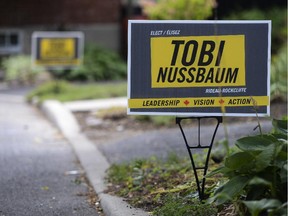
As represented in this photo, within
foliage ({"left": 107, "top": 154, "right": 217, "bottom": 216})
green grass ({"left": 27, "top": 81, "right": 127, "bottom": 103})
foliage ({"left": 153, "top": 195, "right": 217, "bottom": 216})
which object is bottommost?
green grass ({"left": 27, "top": 81, "right": 127, "bottom": 103})

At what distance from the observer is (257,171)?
4488 mm

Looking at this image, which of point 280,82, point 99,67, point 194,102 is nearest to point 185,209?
point 194,102

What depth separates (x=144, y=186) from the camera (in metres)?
6.26

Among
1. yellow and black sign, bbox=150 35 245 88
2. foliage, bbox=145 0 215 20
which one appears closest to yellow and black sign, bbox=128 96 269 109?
yellow and black sign, bbox=150 35 245 88

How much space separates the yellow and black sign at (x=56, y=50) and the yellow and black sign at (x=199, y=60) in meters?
10.2

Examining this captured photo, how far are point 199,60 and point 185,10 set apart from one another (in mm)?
6467

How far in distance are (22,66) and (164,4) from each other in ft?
27.1

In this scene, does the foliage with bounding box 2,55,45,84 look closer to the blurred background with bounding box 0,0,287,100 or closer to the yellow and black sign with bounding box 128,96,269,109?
the blurred background with bounding box 0,0,287,100

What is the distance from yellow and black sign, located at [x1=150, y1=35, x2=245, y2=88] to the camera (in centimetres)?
535

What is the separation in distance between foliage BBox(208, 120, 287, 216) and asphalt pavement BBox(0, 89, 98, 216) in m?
1.75

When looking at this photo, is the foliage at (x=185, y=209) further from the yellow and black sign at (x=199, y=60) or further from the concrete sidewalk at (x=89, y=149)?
the yellow and black sign at (x=199, y=60)

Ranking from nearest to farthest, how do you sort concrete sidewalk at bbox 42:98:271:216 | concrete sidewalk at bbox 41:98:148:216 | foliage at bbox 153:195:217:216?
1. foliage at bbox 153:195:217:216
2. concrete sidewalk at bbox 41:98:148:216
3. concrete sidewalk at bbox 42:98:271:216

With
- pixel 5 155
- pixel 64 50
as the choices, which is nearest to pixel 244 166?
pixel 5 155

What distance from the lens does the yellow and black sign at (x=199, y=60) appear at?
5.35 meters
